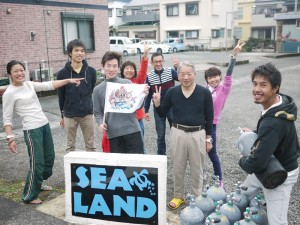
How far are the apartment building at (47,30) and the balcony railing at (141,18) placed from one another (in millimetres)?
31432

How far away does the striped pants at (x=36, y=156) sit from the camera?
3.89 metres

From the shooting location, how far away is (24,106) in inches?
152

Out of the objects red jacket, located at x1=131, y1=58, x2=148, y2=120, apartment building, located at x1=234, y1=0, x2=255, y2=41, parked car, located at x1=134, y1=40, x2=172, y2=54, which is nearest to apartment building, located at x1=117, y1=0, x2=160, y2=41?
parked car, located at x1=134, y1=40, x2=172, y2=54

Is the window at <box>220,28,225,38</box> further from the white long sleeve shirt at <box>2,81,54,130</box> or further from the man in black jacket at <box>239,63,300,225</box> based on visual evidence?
the man in black jacket at <box>239,63,300,225</box>

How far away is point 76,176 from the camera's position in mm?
3490

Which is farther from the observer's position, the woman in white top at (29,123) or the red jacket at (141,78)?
the red jacket at (141,78)

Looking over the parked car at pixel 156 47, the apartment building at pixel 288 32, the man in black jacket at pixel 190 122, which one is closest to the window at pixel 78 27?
the man in black jacket at pixel 190 122

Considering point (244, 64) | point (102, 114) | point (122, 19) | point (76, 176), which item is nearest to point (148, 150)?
point (102, 114)

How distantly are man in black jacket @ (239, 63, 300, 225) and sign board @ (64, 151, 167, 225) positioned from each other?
1.05m

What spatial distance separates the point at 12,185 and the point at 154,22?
145 ft

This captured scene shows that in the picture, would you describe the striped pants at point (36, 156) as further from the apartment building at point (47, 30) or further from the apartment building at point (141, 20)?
the apartment building at point (141, 20)

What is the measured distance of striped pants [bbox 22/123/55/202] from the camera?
389 cm

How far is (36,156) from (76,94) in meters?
1.05

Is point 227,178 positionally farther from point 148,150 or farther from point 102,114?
point 102,114
